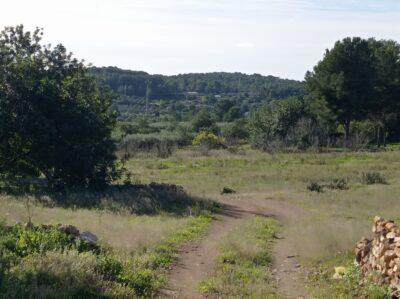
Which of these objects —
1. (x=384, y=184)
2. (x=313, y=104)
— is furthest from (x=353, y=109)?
(x=384, y=184)

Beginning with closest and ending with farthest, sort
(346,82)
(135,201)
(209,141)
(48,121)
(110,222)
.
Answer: (110,222) → (135,201) → (48,121) → (346,82) → (209,141)

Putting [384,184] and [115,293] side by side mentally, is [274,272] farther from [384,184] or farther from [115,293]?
[384,184]

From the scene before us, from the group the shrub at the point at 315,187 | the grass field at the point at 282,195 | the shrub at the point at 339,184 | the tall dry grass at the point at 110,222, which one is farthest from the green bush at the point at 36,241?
the shrub at the point at 339,184

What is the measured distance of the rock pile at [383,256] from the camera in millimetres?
10023

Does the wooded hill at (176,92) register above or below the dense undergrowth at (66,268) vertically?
above

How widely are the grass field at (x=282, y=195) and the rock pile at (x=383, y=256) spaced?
103 cm

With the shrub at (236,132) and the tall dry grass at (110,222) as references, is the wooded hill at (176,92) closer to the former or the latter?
the shrub at (236,132)

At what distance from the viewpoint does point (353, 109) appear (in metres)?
55.2

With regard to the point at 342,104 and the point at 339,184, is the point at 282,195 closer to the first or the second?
the point at 339,184

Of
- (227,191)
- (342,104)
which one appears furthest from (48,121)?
(342,104)

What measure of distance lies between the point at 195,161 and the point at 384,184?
15.6 m

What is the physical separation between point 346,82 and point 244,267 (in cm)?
4639

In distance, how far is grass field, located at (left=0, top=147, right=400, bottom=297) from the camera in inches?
548

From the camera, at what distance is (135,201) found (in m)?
21.0
